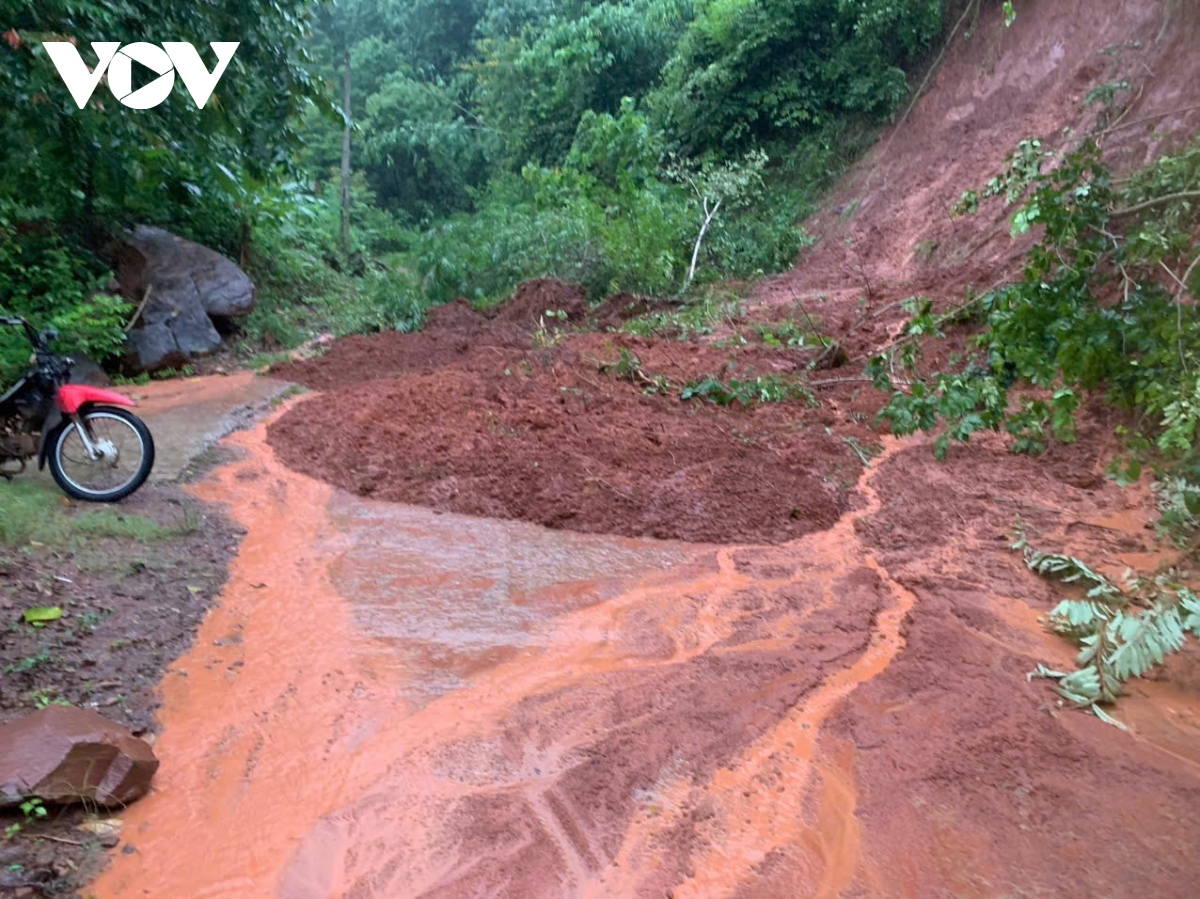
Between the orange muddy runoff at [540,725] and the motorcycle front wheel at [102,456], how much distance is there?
2.63ft

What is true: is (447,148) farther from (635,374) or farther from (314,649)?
(314,649)

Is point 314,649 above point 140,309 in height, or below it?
below

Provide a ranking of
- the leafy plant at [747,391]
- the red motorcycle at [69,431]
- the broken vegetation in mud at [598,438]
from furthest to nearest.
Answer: the leafy plant at [747,391] → the broken vegetation in mud at [598,438] → the red motorcycle at [69,431]

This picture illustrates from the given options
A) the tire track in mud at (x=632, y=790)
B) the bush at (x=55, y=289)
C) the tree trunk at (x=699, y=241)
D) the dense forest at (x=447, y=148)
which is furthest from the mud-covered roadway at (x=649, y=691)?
the tree trunk at (x=699, y=241)

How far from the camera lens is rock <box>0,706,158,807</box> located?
252cm

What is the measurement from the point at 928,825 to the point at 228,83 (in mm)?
5293

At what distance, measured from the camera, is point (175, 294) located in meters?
9.99

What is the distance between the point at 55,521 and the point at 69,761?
233 centimetres

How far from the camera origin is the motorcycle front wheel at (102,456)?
486cm

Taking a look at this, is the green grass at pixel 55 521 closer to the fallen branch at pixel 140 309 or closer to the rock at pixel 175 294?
the fallen branch at pixel 140 309

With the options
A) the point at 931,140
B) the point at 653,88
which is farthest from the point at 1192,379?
the point at 653,88

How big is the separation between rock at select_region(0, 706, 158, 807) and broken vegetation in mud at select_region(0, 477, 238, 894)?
2.8 inches

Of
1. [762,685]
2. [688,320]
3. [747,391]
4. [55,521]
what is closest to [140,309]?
[55,521]

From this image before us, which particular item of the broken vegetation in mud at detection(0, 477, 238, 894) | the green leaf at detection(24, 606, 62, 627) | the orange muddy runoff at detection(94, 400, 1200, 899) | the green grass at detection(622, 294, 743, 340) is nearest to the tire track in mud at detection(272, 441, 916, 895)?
the orange muddy runoff at detection(94, 400, 1200, 899)
